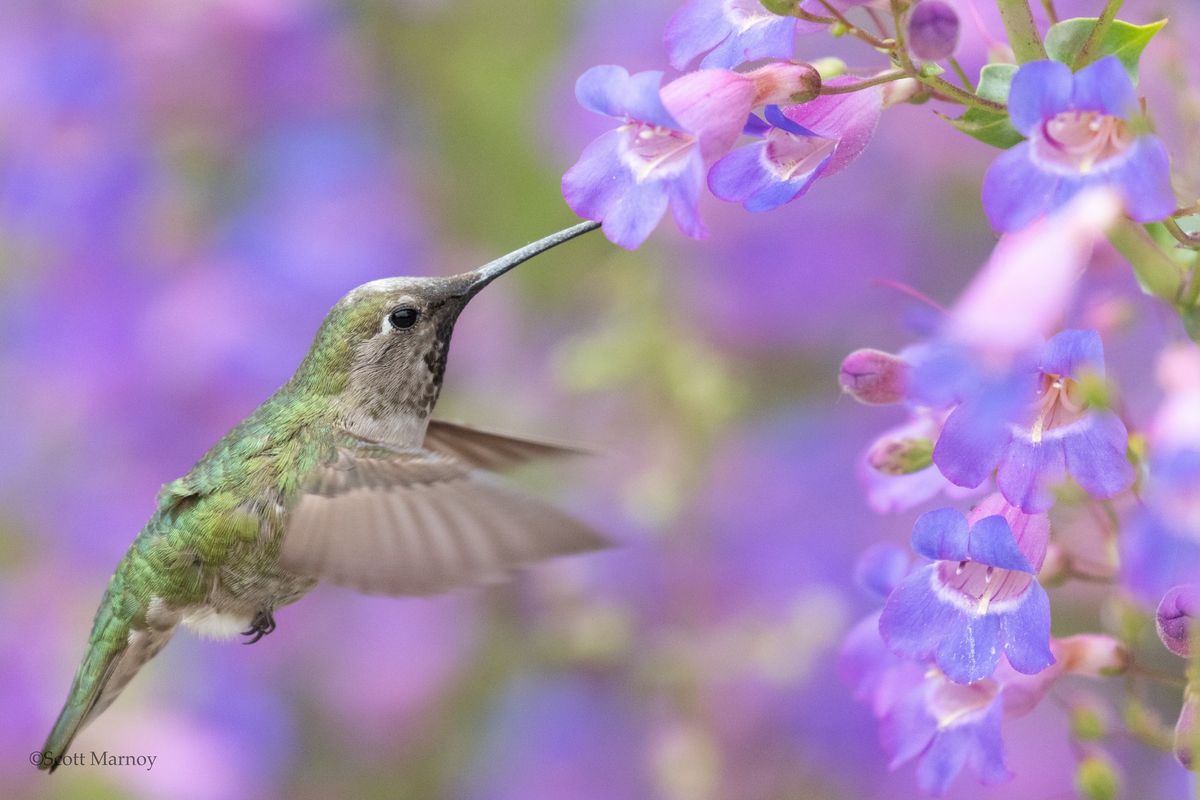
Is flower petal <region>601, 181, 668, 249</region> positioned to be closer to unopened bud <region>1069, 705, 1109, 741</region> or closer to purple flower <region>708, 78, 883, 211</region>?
purple flower <region>708, 78, 883, 211</region>

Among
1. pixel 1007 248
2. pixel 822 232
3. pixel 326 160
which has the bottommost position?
pixel 822 232

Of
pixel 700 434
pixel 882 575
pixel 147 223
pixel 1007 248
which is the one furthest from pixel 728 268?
pixel 1007 248

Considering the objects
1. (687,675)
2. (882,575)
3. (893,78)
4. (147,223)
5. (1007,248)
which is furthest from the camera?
(147,223)

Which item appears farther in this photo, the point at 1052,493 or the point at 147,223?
the point at 147,223

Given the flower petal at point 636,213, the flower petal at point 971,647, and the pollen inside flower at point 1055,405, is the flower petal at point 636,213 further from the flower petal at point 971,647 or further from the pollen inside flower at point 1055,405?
the flower petal at point 971,647

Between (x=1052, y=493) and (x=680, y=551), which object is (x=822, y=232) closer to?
(x=680, y=551)

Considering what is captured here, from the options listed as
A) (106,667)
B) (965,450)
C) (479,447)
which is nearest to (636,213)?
(965,450)

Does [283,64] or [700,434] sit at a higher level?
[283,64]

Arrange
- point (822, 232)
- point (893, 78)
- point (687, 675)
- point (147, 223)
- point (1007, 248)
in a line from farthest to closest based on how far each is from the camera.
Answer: point (822, 232), point (147, 223), point (687, 675), point (893, 78), point (1007, 248)

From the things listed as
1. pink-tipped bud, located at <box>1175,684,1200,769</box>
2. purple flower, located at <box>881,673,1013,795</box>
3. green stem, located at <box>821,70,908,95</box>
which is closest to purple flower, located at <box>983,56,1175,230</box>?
Result: green stem, located at <box>821,70,908,95</box>
